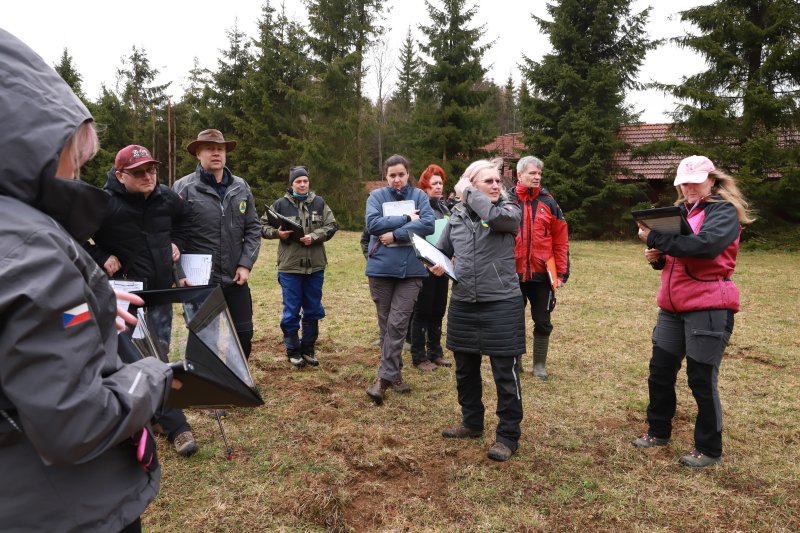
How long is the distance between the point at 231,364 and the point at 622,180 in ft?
68.8

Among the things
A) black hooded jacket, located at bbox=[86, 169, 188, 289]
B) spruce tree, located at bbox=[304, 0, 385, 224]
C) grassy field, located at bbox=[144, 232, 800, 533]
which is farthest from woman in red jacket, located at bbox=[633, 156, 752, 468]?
spruce tree, located at bbox=[304, 0, 385, 224]

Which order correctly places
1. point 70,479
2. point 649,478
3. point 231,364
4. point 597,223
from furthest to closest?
point 597,223, point 649,478, point 231,364, point 70,479

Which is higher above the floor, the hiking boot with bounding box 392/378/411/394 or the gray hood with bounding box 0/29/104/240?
the gray hood with bounding box 0/29/104/240

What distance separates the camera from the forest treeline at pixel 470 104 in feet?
54.9

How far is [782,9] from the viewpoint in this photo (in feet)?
52.4

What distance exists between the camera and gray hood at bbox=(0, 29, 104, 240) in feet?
3.86

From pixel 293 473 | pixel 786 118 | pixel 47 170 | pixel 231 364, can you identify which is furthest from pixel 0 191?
pixel 786 118

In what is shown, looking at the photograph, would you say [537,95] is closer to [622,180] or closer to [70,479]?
[622,180]

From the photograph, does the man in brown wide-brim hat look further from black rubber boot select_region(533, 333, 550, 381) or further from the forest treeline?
the forest treeline

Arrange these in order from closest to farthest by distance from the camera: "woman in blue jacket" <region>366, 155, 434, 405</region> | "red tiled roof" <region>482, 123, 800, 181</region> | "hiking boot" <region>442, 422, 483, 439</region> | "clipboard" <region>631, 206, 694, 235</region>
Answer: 1. "clipboard" <region>631, 206, 694, 235</region>
2. "hiking boot" <region>442, 422, 483, 439</region>
3. "woman in blue jacket" <region>366, 155, 434, 405</region>
4. "red tiled roof" <region>482, 123, 800, 181</region>

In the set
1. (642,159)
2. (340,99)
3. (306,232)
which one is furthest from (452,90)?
(306,232)

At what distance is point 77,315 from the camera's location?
3.95 ft

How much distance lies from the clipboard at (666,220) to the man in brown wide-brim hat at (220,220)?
2987 mm

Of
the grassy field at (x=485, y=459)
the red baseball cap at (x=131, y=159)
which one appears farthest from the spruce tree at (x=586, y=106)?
the red baseball cap at (x=131, y=159)
